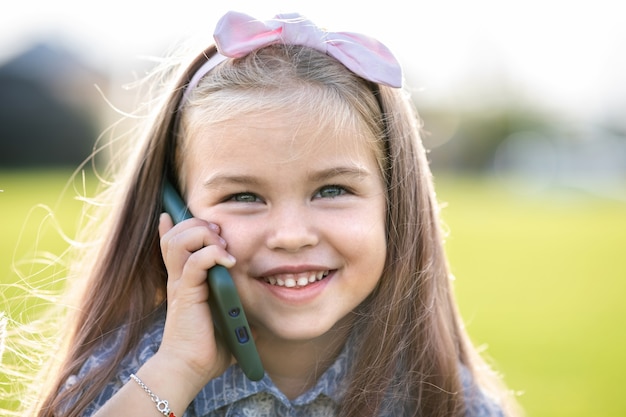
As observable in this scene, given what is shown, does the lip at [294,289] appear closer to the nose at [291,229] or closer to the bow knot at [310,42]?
the nose at [291,229]

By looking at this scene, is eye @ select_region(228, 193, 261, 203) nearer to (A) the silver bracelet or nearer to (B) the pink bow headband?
(B) the pink bow headband

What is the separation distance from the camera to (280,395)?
2512 mm

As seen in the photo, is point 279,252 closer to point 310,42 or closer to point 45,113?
point 310,42

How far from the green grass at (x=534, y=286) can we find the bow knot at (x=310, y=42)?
32.8 inches

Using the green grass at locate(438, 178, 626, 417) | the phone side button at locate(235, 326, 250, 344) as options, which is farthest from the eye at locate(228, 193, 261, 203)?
the green grass at locate(438, 178, 626, 417)

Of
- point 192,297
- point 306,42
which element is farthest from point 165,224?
point 306,42

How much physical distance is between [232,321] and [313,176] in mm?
504

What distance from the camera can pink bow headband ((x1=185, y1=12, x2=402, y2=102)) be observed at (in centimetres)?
250

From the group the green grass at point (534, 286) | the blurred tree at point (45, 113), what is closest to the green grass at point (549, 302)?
the green grass at point (534, 286)

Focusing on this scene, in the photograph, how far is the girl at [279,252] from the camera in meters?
2.36

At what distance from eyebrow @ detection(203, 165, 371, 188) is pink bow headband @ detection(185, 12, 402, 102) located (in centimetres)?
31

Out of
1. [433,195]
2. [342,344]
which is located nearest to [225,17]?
[433,195]

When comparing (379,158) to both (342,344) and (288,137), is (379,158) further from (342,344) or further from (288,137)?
Result: (342,344)

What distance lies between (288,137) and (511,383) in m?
3.17
